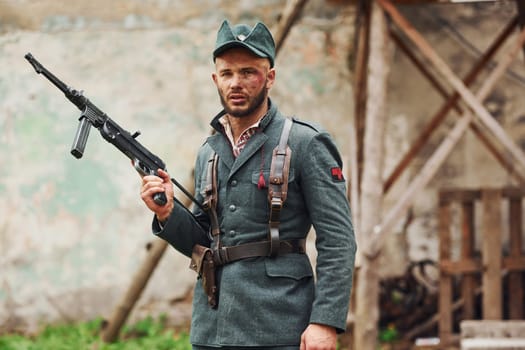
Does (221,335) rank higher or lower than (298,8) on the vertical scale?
lower

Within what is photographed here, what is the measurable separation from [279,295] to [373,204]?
326cm

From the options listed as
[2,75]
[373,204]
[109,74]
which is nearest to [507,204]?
[373,204]

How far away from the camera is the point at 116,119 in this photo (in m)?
7.80

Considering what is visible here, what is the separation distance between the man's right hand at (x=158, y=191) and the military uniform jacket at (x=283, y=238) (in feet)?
0.13

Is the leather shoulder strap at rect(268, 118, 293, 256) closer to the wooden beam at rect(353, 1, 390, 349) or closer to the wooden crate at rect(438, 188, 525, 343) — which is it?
the wooden beam at rect(353, 1, 390, 349)

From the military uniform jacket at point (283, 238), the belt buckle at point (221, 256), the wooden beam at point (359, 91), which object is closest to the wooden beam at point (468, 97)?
the wooden beam at point (359, 91)

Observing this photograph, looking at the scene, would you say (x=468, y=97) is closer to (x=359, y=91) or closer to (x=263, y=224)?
(x=359, y=91)

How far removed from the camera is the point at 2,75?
7863 millimetres

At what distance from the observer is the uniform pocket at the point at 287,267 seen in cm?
317

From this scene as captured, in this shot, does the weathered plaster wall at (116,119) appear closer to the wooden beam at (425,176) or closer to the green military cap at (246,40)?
the wooden beam at (425,176)

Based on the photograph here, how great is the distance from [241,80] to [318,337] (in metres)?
0.94

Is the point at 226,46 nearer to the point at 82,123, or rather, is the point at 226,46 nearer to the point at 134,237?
the point at 82,123

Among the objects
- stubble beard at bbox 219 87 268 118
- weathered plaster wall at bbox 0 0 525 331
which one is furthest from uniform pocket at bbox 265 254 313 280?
weathered plaster wall at bbox 0 0 525 331

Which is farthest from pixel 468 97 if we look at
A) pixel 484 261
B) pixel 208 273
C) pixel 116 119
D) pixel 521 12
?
pixel 208 273
